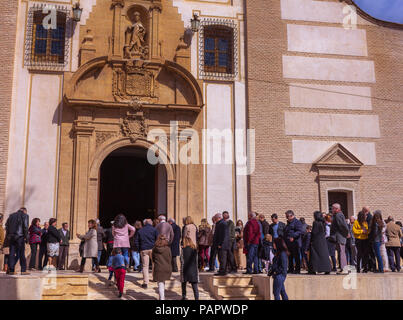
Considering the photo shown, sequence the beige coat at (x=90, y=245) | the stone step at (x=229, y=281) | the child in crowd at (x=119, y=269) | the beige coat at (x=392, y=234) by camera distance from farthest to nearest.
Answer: the beige coat at (x=90, y=245) → the beige coat at (x=392, y=234) → the stone step at (x=229, y=281) → the child in crowd at (x=119, y=269)

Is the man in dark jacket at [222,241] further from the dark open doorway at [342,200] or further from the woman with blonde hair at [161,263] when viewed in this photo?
the dark open doorway at [342,200]

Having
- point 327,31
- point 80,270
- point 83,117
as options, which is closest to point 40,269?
point 80,270

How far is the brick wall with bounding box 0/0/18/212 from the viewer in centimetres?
1511

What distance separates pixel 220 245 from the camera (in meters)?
12.0

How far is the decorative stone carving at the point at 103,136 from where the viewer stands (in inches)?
634

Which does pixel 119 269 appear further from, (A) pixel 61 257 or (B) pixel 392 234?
(B) pixel 392 234

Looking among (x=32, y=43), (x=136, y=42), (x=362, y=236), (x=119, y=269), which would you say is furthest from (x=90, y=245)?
(x=32, y=43)

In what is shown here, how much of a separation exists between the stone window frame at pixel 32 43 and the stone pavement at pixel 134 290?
23.9ft

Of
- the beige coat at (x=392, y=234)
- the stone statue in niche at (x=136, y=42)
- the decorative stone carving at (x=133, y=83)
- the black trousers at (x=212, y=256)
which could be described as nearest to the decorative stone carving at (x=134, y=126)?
the decorative stone carving at (x=133, y=83)

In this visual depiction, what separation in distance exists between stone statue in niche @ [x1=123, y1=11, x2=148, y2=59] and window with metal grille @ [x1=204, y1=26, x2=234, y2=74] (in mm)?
2236

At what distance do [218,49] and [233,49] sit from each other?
1.77ft

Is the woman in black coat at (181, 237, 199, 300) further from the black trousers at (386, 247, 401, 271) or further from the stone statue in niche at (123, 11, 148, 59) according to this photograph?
the stone statue in niche at (123, 11, 148, 59)

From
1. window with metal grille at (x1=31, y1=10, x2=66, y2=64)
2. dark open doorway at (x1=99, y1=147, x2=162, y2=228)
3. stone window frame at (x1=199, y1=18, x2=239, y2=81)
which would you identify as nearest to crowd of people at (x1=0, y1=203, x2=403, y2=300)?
stone window frame at (x1=199, y1=18, x2=239, y2=81)
